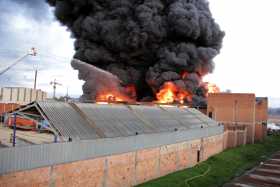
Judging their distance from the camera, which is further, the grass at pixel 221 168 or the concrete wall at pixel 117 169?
the grass at pixel 221 168

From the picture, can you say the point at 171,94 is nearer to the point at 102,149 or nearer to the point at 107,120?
the point at 107,120

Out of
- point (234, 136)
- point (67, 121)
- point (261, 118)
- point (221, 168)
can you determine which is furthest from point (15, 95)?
point (261, 118)

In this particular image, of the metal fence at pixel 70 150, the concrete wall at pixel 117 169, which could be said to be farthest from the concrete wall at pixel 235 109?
the metal fence at pixel 70 150

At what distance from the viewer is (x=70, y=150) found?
19312 mm

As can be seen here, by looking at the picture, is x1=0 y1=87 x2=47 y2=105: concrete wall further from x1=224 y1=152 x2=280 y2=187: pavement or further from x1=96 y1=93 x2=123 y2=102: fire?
x1=224 y1=152 x2=280 y2=187: pavement

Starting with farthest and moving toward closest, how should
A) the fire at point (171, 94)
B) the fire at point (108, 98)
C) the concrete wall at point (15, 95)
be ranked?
1. the fire at point (171, 94)
2. the fire at point (108, 98)
3. the concrete wall at point (15, 95)

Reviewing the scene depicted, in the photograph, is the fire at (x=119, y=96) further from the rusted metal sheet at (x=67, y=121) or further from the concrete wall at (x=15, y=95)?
the rusted metal sheet at (x=67, y=121)

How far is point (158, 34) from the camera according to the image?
5862cm

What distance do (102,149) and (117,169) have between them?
6.04 feet

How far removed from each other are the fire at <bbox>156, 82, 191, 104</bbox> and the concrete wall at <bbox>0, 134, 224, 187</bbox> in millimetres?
24761

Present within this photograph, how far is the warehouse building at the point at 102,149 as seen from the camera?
681 inches

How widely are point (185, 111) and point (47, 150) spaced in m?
24.7

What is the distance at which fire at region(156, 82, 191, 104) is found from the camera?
58344 mm

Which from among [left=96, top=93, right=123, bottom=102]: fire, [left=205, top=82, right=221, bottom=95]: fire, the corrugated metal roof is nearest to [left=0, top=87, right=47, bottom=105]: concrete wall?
the corrugated metal roof
